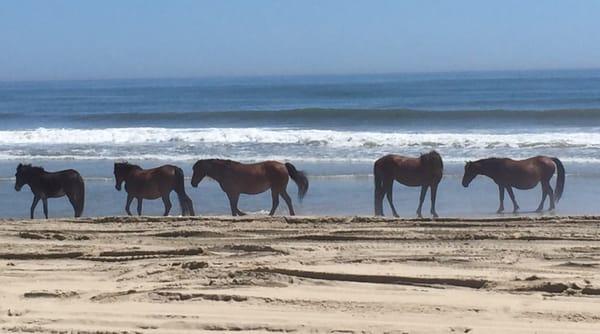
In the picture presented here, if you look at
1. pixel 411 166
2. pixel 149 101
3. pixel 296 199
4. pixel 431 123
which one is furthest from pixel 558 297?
pixel 149 101

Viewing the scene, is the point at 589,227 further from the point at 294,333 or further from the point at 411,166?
the point at 294,333

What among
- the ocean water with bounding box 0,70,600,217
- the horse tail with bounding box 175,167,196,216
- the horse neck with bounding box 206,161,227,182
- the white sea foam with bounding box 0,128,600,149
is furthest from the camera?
the white sea foam with bounding box 0,128,600,149

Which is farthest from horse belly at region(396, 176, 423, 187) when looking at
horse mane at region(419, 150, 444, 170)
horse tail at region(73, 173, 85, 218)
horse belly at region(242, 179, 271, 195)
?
horse tail at region(73, 173, 85, 218)

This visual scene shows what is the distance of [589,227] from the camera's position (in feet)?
29.4

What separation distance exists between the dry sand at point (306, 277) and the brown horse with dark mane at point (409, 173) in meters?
2.33

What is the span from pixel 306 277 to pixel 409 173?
5.66 m

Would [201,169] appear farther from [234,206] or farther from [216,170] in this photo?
[234,206]

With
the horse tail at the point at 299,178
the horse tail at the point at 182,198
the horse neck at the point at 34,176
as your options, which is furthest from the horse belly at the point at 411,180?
the horse neck at the point at 34,176

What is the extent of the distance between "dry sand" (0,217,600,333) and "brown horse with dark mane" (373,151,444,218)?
2.33 metres

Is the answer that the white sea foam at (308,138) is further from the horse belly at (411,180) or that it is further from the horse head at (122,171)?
the horse head at (122,171)

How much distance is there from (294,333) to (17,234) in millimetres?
4734

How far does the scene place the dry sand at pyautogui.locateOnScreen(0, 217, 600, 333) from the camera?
17.3 ft

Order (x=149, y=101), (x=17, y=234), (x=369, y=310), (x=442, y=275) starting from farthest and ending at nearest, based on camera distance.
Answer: (x=149, y=101), (x=17, y=234), (x=442, y=275), (x=369, y=310)

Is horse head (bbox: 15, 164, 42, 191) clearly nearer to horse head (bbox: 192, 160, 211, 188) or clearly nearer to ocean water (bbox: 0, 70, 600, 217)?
ocean water (bbox: 0, 70, 600, 217)
